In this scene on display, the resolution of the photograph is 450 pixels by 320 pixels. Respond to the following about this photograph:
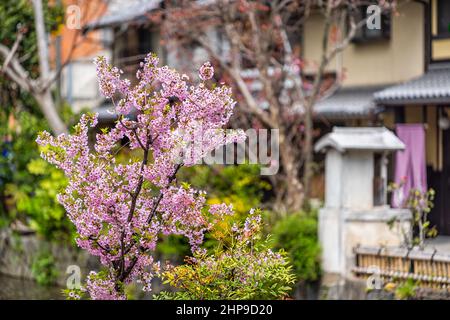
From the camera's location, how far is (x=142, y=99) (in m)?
7.72

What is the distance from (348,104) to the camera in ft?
65.4

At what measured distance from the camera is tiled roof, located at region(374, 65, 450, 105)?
17.2 m

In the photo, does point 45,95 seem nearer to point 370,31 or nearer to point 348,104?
point 348,104

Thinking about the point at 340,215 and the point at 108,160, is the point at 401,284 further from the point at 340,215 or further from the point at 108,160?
the point at 108,160

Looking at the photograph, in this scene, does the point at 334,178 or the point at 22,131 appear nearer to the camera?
the point at 334,178

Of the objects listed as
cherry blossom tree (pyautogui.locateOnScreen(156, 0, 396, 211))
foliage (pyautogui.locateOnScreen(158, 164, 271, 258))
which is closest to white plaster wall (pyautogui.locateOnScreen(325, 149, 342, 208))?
cherry blossom tree (pyautogui.locateOnScreen(156, 0, 396, 211))

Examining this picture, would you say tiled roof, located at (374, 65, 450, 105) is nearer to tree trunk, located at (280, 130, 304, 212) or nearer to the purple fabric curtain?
the purple fabric curtain

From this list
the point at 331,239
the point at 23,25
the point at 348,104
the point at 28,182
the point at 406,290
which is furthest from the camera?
the point at 348,104

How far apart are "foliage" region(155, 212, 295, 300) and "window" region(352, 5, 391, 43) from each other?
12.7m

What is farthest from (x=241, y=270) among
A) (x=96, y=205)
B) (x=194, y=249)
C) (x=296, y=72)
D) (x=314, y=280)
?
(x=296, y=72)

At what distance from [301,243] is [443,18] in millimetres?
6800

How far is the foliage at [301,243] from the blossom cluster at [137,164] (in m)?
6.47

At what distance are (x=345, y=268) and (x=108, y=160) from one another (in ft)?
23.3

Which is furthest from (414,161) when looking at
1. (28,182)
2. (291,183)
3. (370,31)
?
(28,182)
